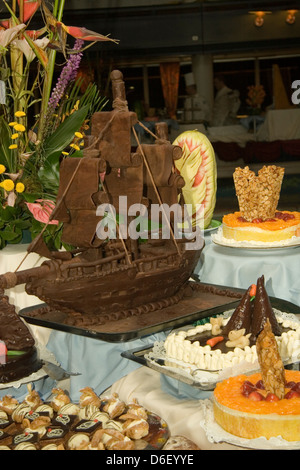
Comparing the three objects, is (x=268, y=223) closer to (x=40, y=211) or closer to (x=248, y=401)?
(x=40, y=211)

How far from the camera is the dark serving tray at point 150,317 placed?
1.95 meters

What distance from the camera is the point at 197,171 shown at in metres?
2.92

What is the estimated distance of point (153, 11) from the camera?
5.27 meters

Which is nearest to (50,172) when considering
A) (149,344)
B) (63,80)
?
(63,80)

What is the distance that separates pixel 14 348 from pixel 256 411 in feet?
2.65

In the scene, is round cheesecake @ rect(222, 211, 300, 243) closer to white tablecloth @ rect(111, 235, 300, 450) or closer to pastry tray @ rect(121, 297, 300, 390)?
white tablecloth @ rect(111, 235, 300, 450)

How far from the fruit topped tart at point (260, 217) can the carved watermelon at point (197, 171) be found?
0.13m

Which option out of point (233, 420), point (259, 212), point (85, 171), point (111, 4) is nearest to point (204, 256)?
point (259, 212)

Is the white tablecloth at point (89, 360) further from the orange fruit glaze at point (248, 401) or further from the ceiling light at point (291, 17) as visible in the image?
the ceiling light at point (291, 17)

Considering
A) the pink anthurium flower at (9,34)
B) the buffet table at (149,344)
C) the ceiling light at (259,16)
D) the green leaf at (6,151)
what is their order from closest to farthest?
the buffet table at (149,344) < the pink anthurium flower at (9,34) < the green leaf at (6,151) < the ceiling light at (259,16)

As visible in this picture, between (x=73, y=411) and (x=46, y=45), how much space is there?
1240 mm
